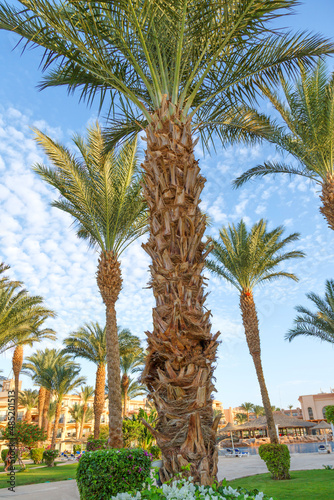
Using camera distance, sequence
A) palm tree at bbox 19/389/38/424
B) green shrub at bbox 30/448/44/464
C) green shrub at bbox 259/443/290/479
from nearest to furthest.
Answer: green shrub at bbox 259/443/290/479 → green shrub at bbox 30/448/44/464 → palm tree at bbox 19/389/38/424

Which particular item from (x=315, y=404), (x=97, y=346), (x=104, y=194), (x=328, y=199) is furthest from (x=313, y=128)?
(x=315, y=404)

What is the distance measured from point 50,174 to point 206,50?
7896mm

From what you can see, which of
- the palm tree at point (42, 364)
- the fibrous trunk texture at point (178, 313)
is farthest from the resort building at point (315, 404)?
the fibrous trunk texture at point (178, 313)

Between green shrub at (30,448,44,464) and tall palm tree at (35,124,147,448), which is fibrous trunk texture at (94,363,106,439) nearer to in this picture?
green shrub at (30,448,44,464)

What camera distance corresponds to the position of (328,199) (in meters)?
10.8

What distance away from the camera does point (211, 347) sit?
12.6ft

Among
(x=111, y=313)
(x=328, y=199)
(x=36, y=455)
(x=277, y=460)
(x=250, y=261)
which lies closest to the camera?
(x=328, y=199)

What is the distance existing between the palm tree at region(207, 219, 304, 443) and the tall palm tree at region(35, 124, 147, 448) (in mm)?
6025

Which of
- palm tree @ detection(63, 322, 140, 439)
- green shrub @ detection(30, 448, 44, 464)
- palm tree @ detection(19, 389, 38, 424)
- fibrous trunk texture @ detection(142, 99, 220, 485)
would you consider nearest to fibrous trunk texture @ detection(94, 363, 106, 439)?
palm tree @ detection(63, 322, 140, 439)

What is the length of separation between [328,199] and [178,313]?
28.2 ft

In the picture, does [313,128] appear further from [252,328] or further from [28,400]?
[28,400]

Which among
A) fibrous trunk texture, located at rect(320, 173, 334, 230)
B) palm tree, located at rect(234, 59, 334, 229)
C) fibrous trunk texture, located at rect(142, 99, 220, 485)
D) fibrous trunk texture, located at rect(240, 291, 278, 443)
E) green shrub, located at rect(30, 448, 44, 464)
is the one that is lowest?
green shrub, located at rect(30, 448, 44, 464)

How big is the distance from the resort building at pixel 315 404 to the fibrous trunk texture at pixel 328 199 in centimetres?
4691

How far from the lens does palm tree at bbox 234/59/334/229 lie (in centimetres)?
→ 1075
